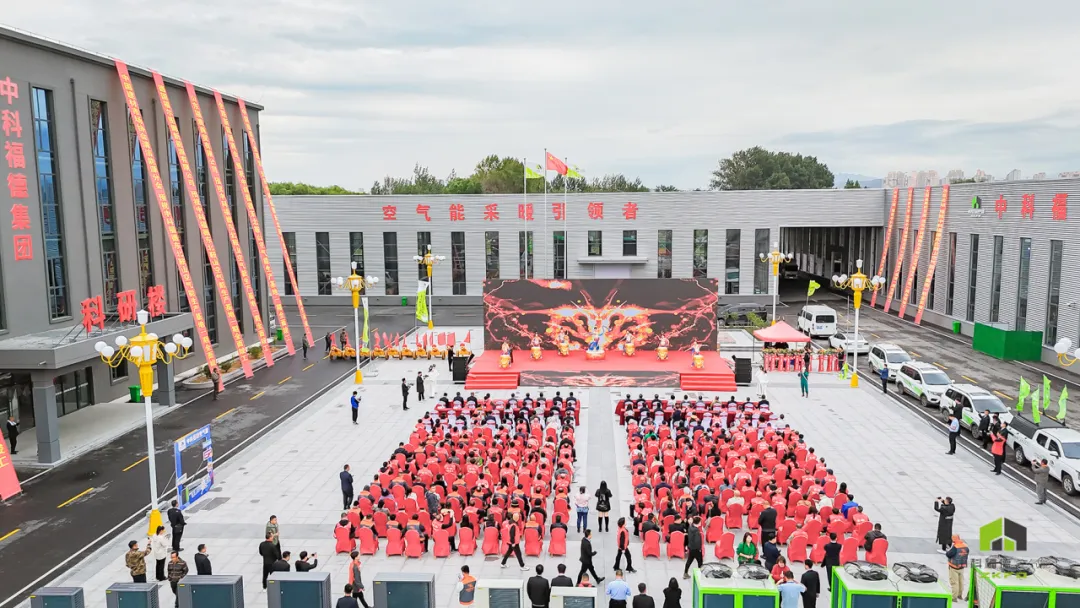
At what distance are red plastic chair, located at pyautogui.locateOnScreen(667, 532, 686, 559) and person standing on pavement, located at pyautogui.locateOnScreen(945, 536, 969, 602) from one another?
15.2 feet

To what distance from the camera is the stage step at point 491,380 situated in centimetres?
3005

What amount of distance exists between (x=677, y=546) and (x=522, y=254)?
3910 centimetres

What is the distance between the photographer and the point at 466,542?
15.1 meters

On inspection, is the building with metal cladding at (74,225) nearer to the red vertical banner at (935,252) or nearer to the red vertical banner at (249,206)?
the red vertical banner at (249,206)

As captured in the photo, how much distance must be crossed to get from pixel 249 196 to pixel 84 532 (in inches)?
929

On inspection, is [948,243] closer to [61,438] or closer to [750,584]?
[750,584]

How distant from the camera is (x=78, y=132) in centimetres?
2616

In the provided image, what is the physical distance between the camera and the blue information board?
17.1 metres

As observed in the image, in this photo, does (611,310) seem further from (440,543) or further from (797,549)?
(440,543)

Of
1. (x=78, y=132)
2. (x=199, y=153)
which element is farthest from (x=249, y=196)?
(x=78, y=132)

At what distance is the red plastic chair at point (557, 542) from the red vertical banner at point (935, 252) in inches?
1416

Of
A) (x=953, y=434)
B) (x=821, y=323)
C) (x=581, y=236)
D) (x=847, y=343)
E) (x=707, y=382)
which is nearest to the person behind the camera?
(x=953, y=434)

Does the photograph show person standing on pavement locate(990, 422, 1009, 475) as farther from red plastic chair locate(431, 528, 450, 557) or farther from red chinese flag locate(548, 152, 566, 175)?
red chinese flag locate(548, 152, 566, 175)

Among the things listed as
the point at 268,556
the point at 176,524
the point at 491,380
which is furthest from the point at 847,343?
the point at 176,524
